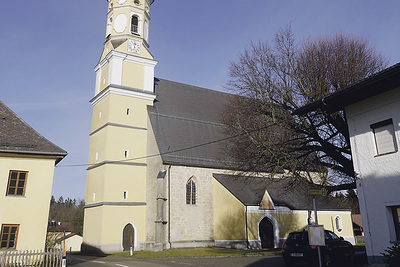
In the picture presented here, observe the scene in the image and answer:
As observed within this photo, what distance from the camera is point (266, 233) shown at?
2544 cm

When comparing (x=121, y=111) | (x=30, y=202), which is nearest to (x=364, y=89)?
(x=30, y=202)

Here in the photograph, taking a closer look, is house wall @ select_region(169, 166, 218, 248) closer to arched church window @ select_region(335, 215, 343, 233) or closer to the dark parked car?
arched church window @ select_region(335, 215, 343, 233)

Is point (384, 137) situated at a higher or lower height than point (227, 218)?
higher

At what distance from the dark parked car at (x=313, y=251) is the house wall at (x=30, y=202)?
10724mm

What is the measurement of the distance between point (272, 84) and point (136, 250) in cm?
1643

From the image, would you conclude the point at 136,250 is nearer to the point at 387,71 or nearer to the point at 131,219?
the point at 131,219

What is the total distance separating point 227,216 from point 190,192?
3.42m

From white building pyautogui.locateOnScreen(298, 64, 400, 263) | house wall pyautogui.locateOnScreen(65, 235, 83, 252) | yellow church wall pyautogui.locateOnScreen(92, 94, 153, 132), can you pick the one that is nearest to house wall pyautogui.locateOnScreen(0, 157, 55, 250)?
yellow church wall pyautogui.locateOnScreen(92, 94, 153, 132)

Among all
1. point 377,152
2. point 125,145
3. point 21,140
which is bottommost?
point 377,152

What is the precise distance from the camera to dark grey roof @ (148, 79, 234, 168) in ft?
87.9

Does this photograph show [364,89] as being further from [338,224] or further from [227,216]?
[338,224]

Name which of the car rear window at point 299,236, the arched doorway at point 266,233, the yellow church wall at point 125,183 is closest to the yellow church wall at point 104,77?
the yellow church wall at point 125,183

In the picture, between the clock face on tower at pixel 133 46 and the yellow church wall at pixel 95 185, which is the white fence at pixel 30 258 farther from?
the clock face on tower at pixel 133 46

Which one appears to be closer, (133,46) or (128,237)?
(128,237)
